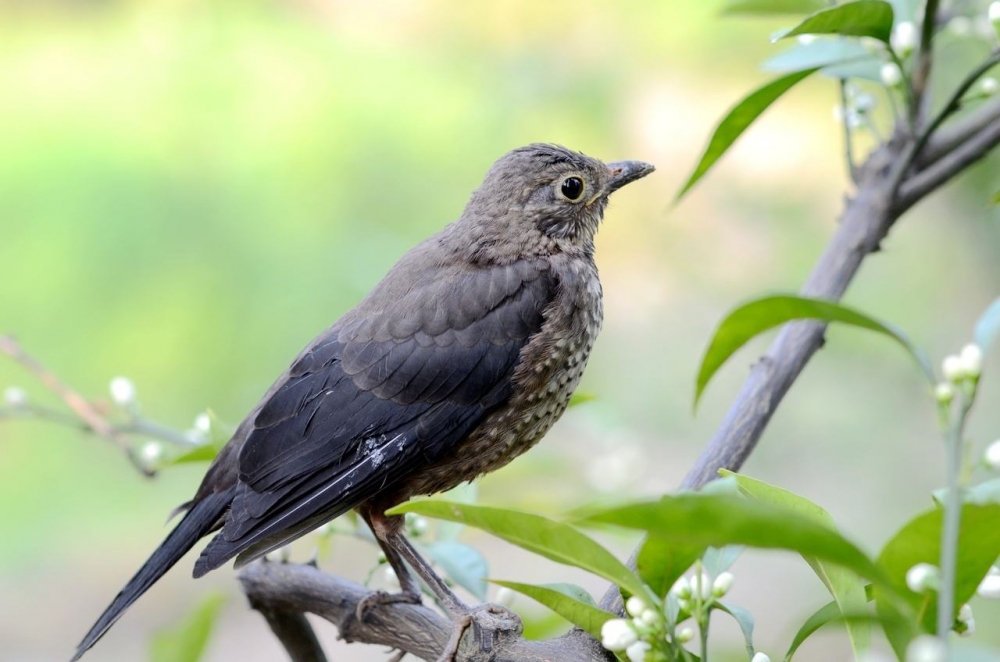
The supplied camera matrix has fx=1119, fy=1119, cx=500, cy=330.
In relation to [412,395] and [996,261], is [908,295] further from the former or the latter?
[412,395]

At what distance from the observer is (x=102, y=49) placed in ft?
28.4

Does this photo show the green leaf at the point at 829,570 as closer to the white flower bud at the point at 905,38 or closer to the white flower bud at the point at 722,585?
the white flower bud at the point at 722,585

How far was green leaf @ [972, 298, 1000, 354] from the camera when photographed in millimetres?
1345

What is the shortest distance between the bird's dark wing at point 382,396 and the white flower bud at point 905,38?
97 cm

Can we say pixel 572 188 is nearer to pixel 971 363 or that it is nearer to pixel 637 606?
pixel 637 606

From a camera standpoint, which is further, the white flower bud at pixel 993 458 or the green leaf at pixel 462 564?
the green leaf at pixel 462 564

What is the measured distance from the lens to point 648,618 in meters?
1.47

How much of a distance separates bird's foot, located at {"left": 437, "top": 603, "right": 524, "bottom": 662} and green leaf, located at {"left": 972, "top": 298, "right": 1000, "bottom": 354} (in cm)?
107

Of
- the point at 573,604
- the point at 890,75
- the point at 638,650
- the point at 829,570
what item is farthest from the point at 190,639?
the point at 890,75

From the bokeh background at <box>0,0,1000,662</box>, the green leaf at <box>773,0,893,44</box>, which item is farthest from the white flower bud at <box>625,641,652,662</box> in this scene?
the bokeh background at <box>0,0,1000,662</box>

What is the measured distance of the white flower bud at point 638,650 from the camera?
59.4 inches

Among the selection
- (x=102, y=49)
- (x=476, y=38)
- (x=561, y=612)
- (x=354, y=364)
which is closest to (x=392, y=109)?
(x=476, y=38)

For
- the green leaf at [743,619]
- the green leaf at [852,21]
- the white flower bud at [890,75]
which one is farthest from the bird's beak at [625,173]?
the green leaf at [743,619]

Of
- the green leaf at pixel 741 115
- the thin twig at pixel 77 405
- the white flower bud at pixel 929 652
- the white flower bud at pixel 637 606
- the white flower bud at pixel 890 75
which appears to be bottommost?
the white flower bud at pixel 929 652
